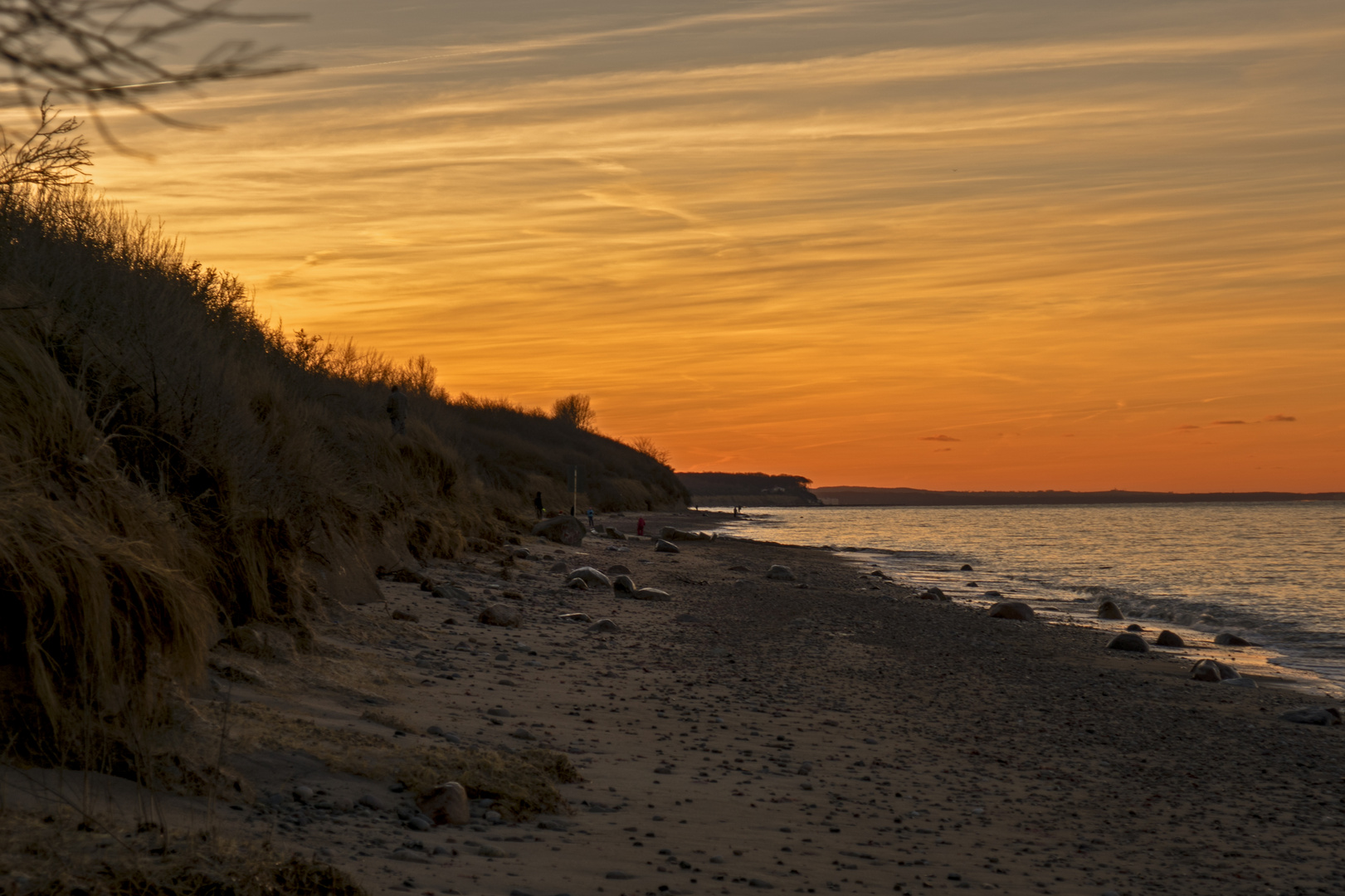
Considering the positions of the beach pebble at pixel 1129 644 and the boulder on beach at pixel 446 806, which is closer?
the boulder on beach at pixel 446 806

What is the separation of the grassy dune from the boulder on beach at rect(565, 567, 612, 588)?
2696 mm

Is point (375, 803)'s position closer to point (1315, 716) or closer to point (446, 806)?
point (446, 806)

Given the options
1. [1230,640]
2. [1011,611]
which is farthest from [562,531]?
[1230,640]

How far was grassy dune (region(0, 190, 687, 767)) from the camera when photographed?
4.29m

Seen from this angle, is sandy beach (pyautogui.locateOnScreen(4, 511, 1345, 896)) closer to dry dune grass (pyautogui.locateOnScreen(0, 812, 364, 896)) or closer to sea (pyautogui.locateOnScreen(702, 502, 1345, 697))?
dry dune grass (pyautogui.locateOnScreen(0, 812, 364, 896))

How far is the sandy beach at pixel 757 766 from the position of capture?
454cm

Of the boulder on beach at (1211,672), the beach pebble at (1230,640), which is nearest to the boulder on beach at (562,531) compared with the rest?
the beach pebble at (1230,640)

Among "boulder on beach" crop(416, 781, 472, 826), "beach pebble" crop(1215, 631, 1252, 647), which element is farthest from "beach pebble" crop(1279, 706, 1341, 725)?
"boulder on beach" crop(416, 781, 472, 826)

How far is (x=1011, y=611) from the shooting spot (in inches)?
712

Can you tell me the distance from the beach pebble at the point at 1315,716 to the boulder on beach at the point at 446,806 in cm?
836

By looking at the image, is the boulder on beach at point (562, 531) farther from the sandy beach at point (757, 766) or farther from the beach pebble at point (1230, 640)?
the beach pebble at point (1230, 640)

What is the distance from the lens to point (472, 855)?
4398mm

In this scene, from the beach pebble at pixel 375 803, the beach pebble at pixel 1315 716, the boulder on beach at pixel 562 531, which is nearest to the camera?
the beach pebble at pixel 375 803

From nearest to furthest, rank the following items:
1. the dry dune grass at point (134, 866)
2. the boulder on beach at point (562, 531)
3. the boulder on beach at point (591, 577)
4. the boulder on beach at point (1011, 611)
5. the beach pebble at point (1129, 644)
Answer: the dry dune grass at point (134, 866), the beach pebble at point (1129, 644), the boulder on beach at point (591, 577), the boulder on beach at point (1011, 611), the boulder on beach at point (562, 531)
